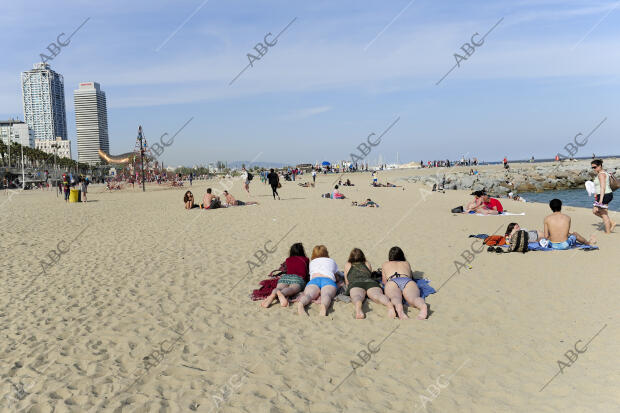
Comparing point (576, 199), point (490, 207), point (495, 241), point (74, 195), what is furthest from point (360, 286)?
point (576, 199)

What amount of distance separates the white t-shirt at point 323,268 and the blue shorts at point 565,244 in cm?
616

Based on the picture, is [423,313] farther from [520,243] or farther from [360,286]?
[520,243]

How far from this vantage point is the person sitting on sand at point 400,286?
5.81 m

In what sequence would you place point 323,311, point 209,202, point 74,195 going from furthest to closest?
1. point 74,195
2. point 209,202
3. point 323,311

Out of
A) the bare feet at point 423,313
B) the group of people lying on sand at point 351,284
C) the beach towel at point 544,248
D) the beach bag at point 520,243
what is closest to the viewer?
the bare feet at point 423,313

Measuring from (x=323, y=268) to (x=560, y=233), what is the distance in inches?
258

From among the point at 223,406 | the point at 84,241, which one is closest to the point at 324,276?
the point at 223,406

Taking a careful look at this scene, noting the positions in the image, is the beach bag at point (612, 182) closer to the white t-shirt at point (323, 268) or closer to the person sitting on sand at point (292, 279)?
the white t-shirt at point (323, 268)

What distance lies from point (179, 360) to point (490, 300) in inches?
189

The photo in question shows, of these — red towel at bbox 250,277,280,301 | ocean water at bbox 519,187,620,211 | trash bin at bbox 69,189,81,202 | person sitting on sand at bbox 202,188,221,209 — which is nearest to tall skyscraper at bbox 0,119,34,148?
trash bin at bbox 69,189,81,202

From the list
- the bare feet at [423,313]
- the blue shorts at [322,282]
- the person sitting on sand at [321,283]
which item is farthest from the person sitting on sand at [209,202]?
the bare feet at [423,313]

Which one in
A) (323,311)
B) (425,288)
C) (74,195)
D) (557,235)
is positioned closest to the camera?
(323,311)

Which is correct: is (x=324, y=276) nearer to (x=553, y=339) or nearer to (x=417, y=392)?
(x=417, y=392)

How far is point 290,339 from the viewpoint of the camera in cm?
515
